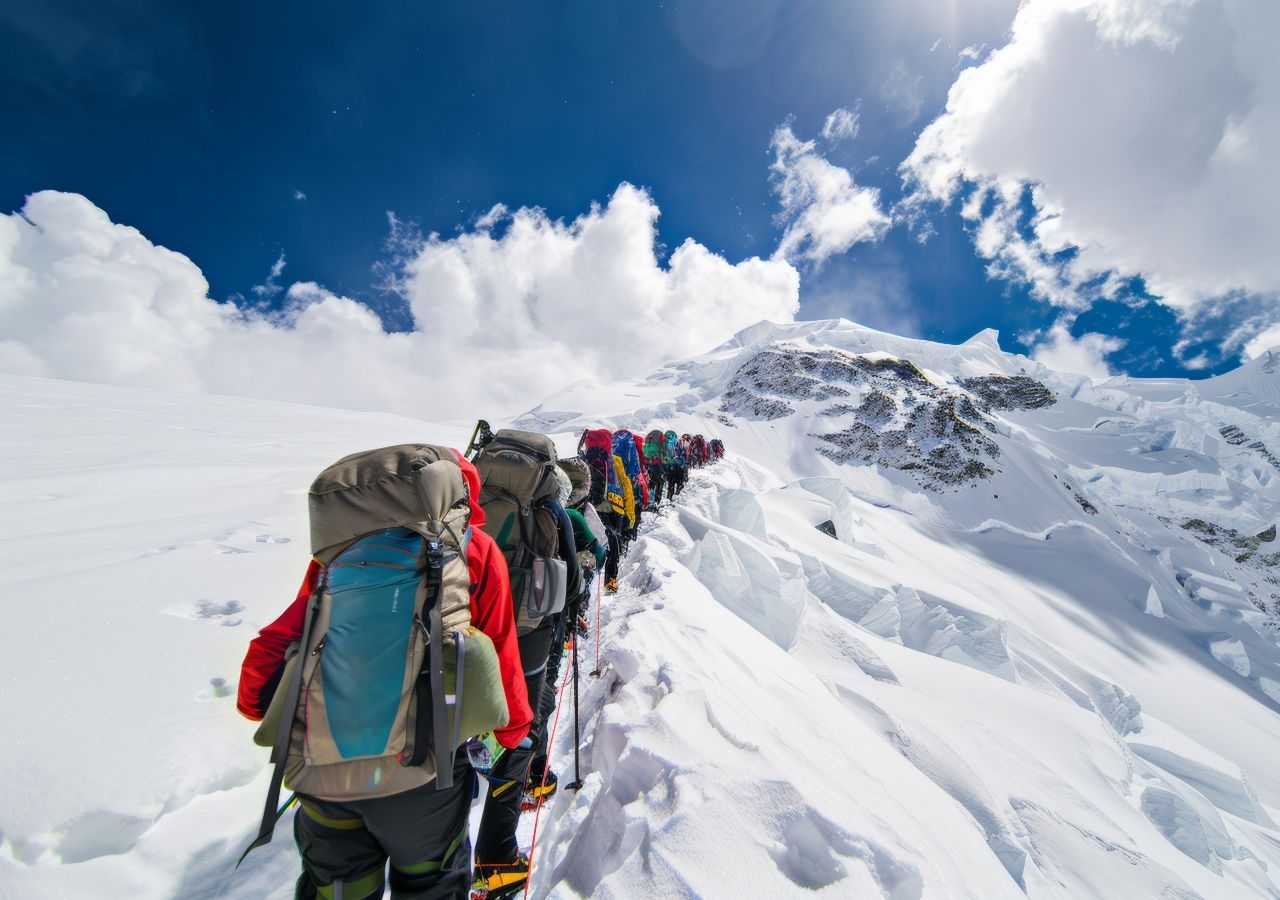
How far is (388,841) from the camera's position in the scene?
1.82 metres

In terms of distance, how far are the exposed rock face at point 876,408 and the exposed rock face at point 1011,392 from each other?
28.4 inches

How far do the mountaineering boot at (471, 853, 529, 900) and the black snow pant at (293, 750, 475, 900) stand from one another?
0.79 metres

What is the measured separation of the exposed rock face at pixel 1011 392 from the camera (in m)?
105

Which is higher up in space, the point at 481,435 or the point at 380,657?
the point at 481,435

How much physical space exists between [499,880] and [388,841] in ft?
4.06

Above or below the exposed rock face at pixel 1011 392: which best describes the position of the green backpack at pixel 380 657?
below

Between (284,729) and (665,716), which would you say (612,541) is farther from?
(284,729)

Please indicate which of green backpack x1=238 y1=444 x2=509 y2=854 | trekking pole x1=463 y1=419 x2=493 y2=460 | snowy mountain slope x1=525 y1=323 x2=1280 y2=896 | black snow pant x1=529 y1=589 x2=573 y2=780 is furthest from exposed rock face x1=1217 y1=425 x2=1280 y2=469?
green backpack x1=238 y1=444 x2=509 y2=854

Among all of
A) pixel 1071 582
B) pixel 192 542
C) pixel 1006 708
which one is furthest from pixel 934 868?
pixel 1071 582

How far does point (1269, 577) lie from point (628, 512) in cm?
14141

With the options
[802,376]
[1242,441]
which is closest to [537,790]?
[802,376]

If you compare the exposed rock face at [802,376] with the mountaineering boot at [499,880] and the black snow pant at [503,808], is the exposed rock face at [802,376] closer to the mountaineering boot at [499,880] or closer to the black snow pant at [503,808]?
the black snow pant at [503,808]

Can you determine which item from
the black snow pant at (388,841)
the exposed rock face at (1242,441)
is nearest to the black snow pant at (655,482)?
the black snow pant at (388,841)

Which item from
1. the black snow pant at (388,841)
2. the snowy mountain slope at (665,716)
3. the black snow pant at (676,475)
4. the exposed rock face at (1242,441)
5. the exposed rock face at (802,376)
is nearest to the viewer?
the black snow pant at (388,841)
